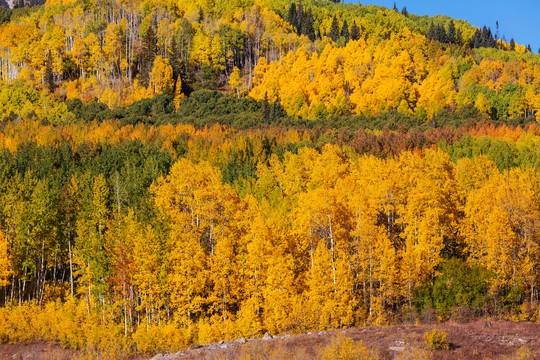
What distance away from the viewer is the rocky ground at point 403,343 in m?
27.2

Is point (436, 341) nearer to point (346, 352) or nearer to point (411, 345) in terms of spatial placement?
point (411, 345)

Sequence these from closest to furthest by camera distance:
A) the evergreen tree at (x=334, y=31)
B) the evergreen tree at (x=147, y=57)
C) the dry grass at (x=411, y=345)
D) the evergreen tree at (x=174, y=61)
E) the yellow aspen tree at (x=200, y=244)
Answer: the dry grass at (x=411, y=345) < the yellow aspen tree at (x=200, y=244) < the evergreen tree at (x=147, y=57) < the evergreen tree at (x=174, y=61) < the evergreen tree at (x=334, y=31)

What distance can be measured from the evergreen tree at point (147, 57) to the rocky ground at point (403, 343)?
107m

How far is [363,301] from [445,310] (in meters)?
6.62

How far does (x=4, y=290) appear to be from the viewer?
53344mm

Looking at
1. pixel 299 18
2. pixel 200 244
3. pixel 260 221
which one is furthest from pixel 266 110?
pixel 260 221

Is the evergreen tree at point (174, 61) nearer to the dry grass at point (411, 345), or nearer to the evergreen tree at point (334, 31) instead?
the evergreen tree at point (334, 31)

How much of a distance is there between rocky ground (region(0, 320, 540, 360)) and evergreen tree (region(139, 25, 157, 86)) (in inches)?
4204

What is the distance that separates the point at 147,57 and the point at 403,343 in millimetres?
119814

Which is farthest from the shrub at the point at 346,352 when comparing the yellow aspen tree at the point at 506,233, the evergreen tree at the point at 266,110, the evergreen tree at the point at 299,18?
the evergreen tree at the point at 299,18

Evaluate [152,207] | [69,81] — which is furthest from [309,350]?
[69,81]

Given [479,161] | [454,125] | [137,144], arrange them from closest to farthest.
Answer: [479,161] < [137,144] < [454,125]

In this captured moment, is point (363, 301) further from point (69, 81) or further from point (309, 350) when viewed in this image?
point (69, 81)

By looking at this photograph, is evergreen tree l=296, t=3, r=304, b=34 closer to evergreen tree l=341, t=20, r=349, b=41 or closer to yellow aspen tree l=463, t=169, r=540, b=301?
evergreen tree l=341, t=20, r=349, b=41
